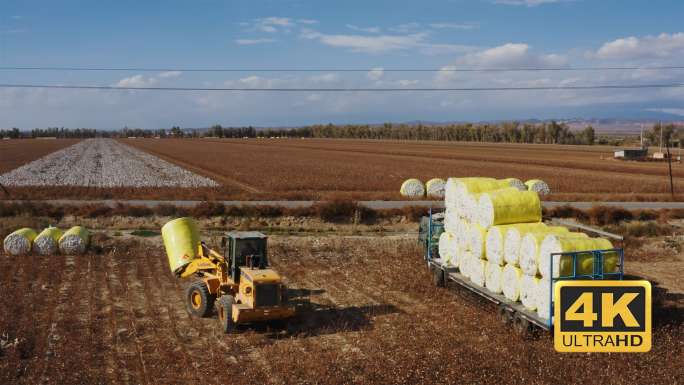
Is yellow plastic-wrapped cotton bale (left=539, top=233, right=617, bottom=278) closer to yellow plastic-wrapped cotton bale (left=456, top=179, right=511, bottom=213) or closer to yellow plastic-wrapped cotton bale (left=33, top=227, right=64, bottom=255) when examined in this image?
yellow plastic-wrapped cotton bale (left=456, top=179, right=511, bottom=213)

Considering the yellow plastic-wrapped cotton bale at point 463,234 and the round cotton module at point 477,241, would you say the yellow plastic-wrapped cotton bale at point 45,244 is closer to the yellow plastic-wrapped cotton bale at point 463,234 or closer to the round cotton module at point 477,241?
the yellow plastic-wrapped cotton bale at point 463,234

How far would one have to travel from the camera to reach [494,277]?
43.7ft

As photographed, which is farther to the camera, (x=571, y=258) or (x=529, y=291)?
(x=529, y=291)

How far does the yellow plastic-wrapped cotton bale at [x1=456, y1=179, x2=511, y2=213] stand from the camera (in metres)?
15.2

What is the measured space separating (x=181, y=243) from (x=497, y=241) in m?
8.64

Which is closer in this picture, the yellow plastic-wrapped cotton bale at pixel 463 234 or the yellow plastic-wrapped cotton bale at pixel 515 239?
the yellow plastic-wrapped cotton bale at pixel 515 239

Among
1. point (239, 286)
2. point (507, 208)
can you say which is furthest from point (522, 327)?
point (239, 286)

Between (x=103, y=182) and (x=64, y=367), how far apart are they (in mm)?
37442

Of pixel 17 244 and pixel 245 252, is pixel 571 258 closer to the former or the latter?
pixel 245 252

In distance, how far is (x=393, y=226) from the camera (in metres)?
28.4

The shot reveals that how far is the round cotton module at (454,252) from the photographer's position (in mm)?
→ 15547

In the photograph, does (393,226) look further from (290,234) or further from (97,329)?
(97,329)

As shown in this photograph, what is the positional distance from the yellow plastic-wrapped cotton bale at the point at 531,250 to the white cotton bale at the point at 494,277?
3.37 feet

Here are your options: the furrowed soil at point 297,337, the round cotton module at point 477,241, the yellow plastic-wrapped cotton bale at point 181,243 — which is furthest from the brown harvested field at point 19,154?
the round cotton module at point 477,241
